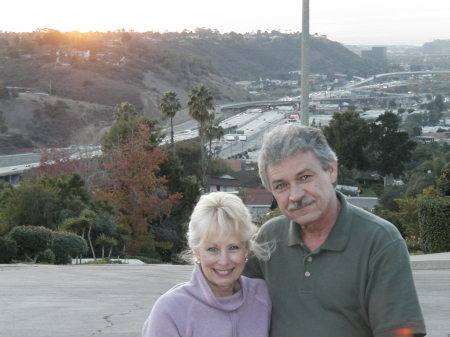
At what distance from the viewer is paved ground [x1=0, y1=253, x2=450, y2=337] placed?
636cm

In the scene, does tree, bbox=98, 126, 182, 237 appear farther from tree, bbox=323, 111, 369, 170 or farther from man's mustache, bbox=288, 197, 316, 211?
man's mustache, bbox=288, 197, 316, 211

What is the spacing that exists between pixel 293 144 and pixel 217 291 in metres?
0.65

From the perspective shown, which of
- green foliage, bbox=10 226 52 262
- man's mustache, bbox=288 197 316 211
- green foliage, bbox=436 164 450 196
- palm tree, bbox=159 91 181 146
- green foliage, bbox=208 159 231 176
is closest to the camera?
man's mustache, bbox=288 197 316 211

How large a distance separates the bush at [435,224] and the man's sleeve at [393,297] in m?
11.2

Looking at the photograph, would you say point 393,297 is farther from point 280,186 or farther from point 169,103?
point 169,103

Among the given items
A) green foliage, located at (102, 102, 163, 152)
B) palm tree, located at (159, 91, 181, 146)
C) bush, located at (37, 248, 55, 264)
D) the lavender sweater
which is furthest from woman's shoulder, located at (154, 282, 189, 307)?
palm tree, located at (159, 91, 181, 146)

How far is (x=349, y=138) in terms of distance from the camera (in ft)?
156

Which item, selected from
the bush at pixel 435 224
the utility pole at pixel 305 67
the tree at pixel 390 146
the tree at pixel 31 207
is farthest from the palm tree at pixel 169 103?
the utility pole at pixel 305 67

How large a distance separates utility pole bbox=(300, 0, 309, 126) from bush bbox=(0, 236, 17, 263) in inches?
232

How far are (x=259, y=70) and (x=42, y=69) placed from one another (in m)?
82.5

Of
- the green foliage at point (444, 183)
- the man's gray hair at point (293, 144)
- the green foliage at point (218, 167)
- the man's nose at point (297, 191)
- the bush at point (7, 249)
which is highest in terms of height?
the man's gray hair at point (293, 144)

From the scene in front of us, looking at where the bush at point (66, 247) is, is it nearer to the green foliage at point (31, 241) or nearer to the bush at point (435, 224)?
the green foliage at point (31, 241)

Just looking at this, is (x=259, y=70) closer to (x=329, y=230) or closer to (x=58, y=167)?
(x=58, y=167)

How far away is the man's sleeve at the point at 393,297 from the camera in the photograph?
8.95ft
